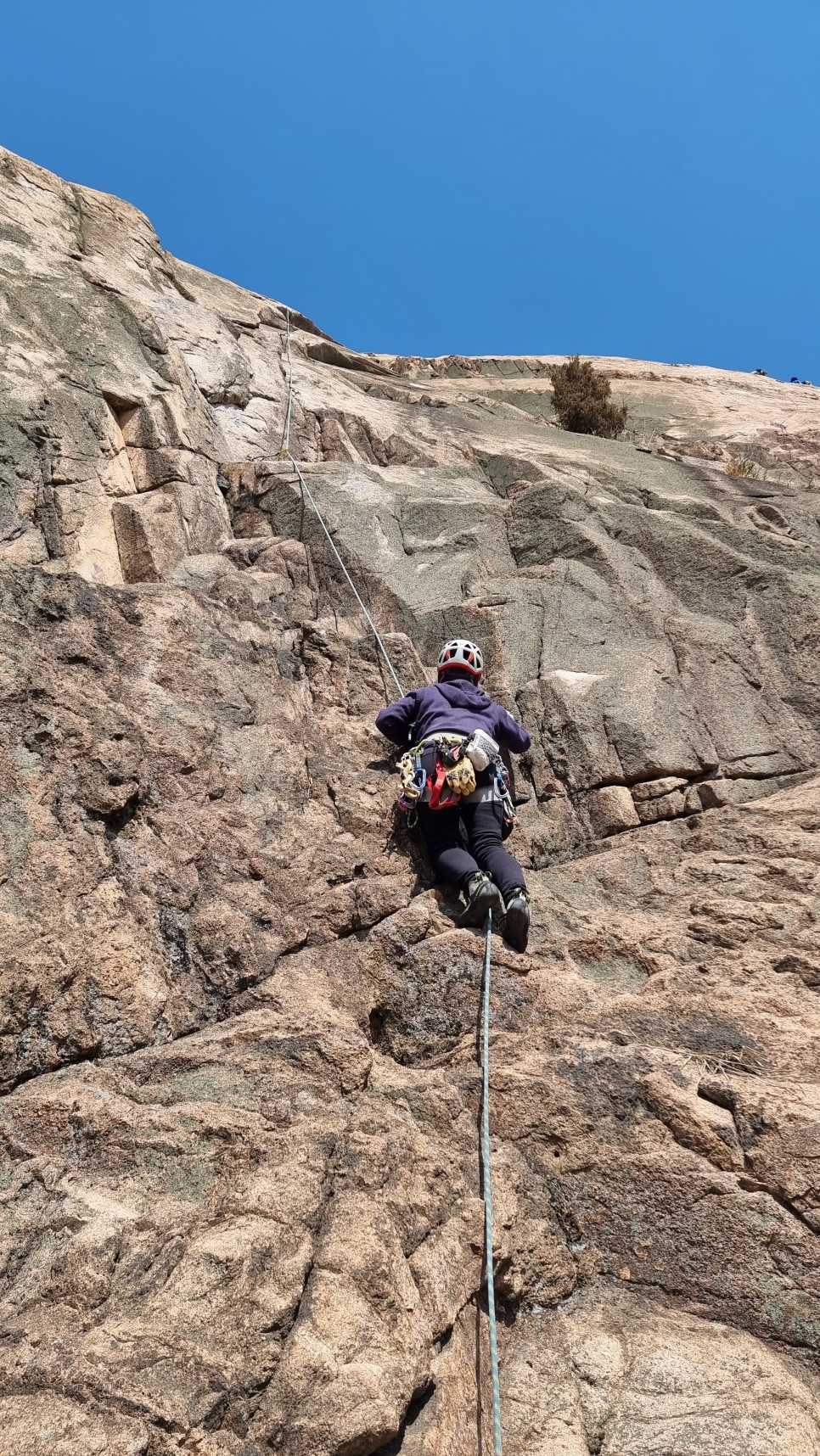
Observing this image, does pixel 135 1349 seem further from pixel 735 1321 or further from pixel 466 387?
pixel 466 387

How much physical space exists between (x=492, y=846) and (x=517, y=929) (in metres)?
0.88

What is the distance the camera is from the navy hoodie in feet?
26.6

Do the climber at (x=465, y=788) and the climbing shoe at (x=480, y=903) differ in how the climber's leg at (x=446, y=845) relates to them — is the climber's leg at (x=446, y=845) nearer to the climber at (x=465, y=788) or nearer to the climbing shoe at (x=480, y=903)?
the climber at (x=465, y=788)

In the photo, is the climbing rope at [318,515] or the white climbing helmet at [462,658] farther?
the climbing rope at [318,515]

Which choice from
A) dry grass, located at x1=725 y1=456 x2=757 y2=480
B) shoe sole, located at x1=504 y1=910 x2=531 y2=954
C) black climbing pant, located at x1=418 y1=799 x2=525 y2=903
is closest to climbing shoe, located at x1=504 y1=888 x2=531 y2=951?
shoe sole, located at x1=504 y1=910 x2=531 y2=954

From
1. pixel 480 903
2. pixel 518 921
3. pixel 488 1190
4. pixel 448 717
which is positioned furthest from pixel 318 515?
pixel 488 1190

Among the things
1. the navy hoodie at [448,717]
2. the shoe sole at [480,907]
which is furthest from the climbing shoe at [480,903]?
the navy hoodie at [448,717]

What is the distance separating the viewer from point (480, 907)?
6.76m

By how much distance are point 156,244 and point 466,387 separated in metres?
7.36

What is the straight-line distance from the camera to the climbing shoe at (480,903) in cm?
675

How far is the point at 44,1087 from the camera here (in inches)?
205

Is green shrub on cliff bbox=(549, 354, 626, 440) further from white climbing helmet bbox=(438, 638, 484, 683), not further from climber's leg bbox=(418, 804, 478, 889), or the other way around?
climber's leg bbox=(418, 804, 478, 889)

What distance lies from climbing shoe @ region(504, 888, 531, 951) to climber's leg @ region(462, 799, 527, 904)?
0.12 m

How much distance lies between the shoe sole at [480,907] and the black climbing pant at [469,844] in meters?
0.23
